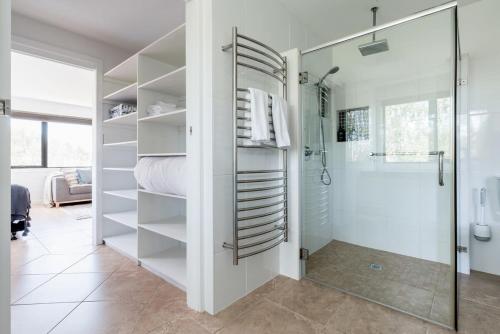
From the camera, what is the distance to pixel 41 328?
1463mm

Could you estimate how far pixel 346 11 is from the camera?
2.39 meters

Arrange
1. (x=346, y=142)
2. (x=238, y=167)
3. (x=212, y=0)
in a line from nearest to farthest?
(x=212, y=0) < (x=238, y=167) < (x=346, y=142)

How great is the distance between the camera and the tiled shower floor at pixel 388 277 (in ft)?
5.45

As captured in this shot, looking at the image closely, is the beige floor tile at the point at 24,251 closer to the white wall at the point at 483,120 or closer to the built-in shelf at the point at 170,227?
the built-in shelf at the point at 170,227

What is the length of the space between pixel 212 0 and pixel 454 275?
2.30m

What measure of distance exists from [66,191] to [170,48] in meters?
5.08

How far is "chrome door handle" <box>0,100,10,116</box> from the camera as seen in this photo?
34.8 inches

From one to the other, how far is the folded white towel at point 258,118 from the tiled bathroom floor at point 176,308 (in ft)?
3.80

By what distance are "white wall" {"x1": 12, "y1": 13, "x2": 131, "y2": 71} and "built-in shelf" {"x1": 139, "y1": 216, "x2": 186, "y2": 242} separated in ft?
6.79

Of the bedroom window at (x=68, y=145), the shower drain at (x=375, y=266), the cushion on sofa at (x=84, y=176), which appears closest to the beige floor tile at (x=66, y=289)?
the shower drain at (x=375, y=266)

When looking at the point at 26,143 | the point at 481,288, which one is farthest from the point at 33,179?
the point at 481,288

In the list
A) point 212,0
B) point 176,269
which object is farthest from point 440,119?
point 176,269

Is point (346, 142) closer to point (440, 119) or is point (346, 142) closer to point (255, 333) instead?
point (440, 119)

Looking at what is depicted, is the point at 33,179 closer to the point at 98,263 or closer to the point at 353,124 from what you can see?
the point at 98,263
